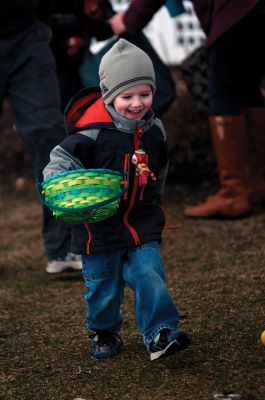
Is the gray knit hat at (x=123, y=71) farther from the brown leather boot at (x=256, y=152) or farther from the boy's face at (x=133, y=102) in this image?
the brown leather boot at (x=256, y=152)

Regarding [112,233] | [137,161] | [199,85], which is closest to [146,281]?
[112,233]

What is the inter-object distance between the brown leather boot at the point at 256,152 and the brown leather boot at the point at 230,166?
0.11m

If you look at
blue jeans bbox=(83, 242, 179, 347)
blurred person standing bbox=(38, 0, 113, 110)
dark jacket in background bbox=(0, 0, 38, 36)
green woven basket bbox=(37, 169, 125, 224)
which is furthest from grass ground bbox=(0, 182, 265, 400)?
dark jacket in background bbox=(0, 0, 38, 36)

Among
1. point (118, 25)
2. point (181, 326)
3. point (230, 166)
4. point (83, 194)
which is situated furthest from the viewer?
point (230, 166)

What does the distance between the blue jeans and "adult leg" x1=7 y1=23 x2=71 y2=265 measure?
1323mm

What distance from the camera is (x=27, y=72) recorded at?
4.50 metres

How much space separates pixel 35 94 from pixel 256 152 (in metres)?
1.62

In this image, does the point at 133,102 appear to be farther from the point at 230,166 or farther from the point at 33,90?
the point at 230,166

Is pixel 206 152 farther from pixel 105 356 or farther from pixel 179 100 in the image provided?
pixel 105 356

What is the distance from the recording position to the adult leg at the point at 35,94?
448 cm

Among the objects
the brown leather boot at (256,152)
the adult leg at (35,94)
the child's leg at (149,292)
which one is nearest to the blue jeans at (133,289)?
the child's leg at (149,292)

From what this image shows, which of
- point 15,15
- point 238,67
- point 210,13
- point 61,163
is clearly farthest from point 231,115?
point 61,163

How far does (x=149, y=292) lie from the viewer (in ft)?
10.3

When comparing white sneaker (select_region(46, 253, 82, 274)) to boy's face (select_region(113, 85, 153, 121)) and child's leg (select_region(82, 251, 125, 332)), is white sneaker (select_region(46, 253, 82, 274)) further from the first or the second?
boy's face (select_region(113, 85, 153, 121))
